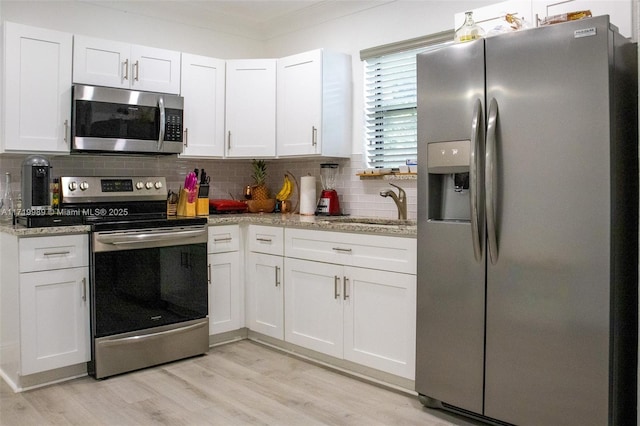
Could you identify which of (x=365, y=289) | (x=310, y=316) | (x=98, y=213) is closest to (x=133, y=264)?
(x=98, y=213)

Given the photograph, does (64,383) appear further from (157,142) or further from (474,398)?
(474,398)

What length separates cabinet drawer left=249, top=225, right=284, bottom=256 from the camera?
3633 mm

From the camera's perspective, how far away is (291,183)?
14.6 feet

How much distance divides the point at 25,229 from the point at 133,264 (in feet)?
2.05

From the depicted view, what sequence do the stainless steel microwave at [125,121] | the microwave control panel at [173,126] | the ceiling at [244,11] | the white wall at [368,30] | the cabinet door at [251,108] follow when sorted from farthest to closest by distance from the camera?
the cabinet door at [251,108], the ceiling at [244,11], the microwave control panel at [173,126], the white wall at [368,30], the stainless steel microwave at [125,121]

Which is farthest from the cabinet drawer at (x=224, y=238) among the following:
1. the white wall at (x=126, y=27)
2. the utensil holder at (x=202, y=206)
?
the white wall at (x=126, y=27)

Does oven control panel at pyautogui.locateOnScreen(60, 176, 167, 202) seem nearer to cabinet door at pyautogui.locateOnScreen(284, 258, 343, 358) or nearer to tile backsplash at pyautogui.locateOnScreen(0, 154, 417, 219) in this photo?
tile backsplash at pyautogui.locateOnScreen(0, 154, 417, 219)

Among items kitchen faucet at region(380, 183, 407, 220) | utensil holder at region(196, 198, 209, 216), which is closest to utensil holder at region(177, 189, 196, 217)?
utensil holder at region(196, 198, 209, 216)

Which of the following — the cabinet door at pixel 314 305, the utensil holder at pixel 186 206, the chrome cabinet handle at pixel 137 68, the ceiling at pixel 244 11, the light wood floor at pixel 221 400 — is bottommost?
the light wood floor at pixel 221 400

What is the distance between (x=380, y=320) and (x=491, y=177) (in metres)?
1.08

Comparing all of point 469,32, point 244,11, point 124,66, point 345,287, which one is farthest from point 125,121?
point 469,32

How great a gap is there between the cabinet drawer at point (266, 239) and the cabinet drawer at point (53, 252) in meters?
1.12

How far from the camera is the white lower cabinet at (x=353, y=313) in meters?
2.88

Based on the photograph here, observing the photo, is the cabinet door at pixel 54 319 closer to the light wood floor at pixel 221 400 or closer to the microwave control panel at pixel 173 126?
the light wood floor at pixel 221 400
